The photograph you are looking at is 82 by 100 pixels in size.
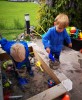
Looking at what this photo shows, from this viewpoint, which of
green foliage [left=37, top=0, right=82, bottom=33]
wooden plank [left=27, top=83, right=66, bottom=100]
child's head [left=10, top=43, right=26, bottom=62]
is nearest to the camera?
wooden plank [left=27, top=83, right=66, bottom=100]

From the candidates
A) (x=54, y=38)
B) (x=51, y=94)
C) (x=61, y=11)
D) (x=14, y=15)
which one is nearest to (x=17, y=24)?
(x=14, y=15)

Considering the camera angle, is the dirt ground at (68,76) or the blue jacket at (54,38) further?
the blue jacket at (54,38)

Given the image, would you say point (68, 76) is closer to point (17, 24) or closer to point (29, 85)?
point (29, 85)

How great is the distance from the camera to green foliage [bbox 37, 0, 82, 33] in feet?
14.6

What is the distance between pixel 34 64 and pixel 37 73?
285mm

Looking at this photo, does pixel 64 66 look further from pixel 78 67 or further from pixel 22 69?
pixel 22 69

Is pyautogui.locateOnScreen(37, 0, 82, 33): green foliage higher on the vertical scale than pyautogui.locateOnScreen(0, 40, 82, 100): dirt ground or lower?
higher

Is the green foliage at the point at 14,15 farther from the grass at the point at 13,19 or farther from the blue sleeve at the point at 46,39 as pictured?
the blue sleeve at the point at 46,39

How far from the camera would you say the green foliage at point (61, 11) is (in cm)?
445

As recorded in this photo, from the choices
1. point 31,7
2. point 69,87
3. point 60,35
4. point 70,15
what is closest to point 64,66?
point 60,35

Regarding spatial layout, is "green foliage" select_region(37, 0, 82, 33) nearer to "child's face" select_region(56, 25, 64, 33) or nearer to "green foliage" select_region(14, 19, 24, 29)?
"green foliage" select_region(14, 19, 24, 29)

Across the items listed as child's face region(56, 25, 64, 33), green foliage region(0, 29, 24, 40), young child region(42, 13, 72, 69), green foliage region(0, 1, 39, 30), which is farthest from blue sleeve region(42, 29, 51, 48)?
green foliage region(0, 1, 39, 30)

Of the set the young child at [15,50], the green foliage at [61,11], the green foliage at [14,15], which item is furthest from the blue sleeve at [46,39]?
the green foliage at [14,15]

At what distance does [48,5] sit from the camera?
4.67 meters
